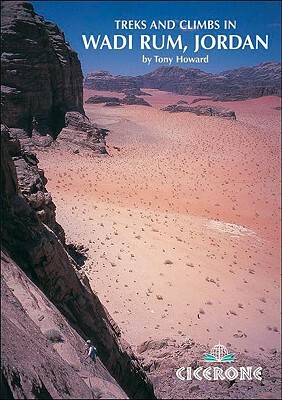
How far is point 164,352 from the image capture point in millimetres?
8086

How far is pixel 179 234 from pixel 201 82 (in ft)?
344

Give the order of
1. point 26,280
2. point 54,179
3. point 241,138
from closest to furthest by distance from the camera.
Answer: point 26,280 < point 54,179 < point 241,138

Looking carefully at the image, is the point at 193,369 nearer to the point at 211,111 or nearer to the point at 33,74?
the point at 33,74

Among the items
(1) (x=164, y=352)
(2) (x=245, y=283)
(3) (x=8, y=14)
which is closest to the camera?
(1) (x=164, y=352)

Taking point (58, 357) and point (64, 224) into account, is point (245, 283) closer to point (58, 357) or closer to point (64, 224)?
point (64, 224)

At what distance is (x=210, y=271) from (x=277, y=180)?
15.7 meters

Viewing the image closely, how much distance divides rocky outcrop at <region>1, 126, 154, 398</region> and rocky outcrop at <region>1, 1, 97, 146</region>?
69.9 feet

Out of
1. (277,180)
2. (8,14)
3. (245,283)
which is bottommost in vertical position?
(245,283)

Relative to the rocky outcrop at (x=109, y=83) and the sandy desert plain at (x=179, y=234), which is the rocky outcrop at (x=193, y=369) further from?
the rocky outcrop at (x=109, y=83)

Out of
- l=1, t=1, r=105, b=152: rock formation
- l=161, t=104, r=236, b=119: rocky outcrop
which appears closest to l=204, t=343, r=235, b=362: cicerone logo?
l=1, t=1, r=105, b=152: rock formation

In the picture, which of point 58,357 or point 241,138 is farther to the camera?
point 241,138

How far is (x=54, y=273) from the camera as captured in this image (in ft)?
17.5

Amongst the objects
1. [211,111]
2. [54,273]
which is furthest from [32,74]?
[211,111]

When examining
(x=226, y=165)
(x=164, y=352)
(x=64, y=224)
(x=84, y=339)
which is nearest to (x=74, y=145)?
(x=226, y=165)
